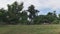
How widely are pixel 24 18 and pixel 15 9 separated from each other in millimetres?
3548

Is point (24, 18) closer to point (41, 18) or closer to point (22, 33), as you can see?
point (41, 18)

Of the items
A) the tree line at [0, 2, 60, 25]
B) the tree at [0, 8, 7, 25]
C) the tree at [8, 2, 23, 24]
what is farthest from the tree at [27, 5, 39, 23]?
the tree at [0, 8, 7, 25]

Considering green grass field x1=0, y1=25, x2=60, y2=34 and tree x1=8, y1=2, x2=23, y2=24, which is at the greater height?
tree x1=8, y1=2, x2=23, y2=24

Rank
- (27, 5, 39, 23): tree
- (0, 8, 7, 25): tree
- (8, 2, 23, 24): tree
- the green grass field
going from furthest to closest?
(27, 5, 39, 23): tree, (8, 2, 23, 24): tree, (0, 8, 7, 25): tree, the green grass field

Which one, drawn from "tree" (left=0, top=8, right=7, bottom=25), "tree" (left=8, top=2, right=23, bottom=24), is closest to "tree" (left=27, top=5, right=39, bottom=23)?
"tree" (left=8, top=2, right=23, bottom=24)

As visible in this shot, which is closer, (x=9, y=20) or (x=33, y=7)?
(x=9, y=20)

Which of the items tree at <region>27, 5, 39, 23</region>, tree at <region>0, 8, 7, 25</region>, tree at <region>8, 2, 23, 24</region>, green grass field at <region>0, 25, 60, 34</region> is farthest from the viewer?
tree at <region>27, 5, 39, 23</region>

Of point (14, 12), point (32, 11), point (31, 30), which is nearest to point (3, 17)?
point (14, 12)

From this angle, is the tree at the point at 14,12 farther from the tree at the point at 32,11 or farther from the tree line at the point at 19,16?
the tree at the point at 32,11

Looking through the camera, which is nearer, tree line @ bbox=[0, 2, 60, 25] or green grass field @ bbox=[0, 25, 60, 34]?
green grass field @ bbox=[0, 25, 60, 34]

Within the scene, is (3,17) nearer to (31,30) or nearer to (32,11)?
(32,11)

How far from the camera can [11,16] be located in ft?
133

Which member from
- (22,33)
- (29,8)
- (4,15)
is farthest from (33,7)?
(22,33)

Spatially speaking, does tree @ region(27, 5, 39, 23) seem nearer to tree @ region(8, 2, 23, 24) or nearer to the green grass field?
tree @ region(8, 2, 23, 24)
